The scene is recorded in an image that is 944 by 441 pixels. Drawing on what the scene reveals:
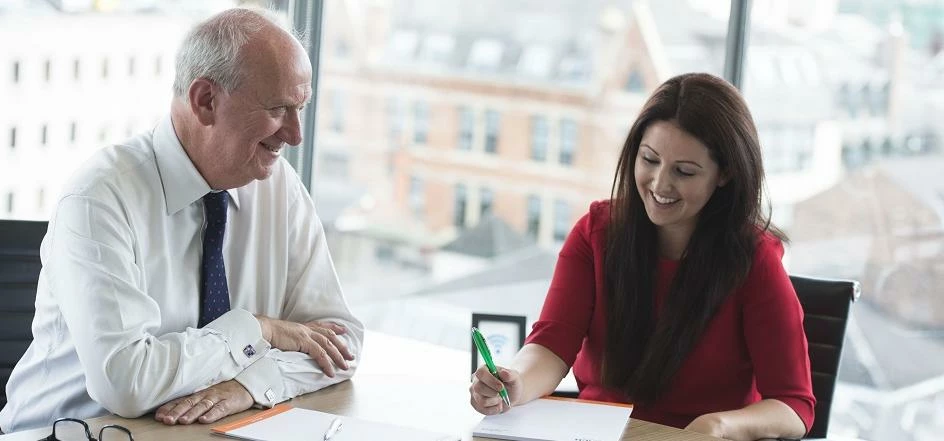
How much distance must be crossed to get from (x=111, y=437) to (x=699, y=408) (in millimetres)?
1223

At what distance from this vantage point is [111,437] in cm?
171

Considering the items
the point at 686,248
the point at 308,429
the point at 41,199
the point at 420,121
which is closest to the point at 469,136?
the point at 420,121

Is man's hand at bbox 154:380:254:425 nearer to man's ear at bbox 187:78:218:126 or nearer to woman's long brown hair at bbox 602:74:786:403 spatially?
man's ear at bbox 187:78:218:126

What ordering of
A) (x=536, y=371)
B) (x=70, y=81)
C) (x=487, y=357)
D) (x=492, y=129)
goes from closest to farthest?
(x=487, y=357) < (x=536, y=371) < (x=70, y=81) < (x=492, y=129)

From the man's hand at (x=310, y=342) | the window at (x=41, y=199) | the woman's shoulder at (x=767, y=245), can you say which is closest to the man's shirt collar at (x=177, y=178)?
the man's hand at (x=310, y=342)

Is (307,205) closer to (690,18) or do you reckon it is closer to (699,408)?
(699,408)

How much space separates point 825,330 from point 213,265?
52.9 inches

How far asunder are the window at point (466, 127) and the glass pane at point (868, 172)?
991 mm

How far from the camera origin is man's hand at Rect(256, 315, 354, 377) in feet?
6.94

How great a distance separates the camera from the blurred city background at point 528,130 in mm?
3170

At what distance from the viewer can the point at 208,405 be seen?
187 centimetres

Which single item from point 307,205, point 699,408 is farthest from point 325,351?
point 699,408

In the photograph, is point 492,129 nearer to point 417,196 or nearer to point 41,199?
point 417,196

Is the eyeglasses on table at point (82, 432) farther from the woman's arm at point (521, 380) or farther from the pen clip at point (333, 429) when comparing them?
the woman's arm at point (521, 380)
